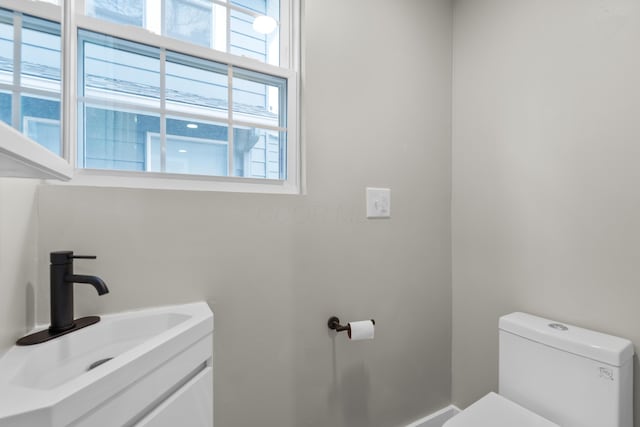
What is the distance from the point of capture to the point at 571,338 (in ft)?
3.51

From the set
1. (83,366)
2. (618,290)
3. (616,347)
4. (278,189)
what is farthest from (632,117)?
(83,366)

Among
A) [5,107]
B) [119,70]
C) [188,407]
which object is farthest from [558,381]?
[119,70]

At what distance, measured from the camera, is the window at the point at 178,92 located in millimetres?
944

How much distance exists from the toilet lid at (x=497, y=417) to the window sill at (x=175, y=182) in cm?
104

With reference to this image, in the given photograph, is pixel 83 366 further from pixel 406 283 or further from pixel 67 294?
pixel 406 283

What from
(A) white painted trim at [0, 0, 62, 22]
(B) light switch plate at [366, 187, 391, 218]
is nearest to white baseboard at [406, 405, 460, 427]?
(B) light switch plate at [366, 187, 391, 218]

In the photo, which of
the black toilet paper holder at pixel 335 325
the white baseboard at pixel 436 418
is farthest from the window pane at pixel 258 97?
the white baseboard at pixel 436 418

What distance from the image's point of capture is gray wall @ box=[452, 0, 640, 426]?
1070mm

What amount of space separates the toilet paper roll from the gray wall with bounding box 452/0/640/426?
26.7 inches

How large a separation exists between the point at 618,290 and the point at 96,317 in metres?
1.77

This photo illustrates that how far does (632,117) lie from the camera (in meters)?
1.04

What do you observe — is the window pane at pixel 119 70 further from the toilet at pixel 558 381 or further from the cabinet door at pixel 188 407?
the toilet at pixel 558 381

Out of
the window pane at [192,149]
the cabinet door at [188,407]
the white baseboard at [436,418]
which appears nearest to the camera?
the cabinet door at [188,407]

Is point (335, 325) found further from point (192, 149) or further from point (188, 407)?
point (192, 149)
